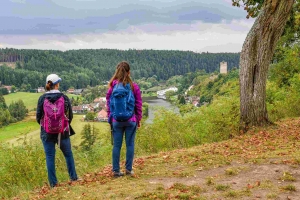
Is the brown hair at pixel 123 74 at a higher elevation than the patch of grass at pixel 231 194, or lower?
higher

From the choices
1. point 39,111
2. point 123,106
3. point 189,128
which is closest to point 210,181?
point 123,106

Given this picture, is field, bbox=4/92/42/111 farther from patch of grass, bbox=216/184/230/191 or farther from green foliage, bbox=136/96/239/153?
patch of grass, bbox=216/184/230/191

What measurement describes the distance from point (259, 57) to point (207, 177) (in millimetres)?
5073

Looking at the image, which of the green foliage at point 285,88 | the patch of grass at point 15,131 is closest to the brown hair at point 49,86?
the patch of grass at point 15,131

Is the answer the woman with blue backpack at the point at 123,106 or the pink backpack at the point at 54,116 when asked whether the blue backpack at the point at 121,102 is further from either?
the pink backpack at the point at 54,116

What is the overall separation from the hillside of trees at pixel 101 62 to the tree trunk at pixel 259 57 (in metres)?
129

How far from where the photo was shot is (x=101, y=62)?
587 ft

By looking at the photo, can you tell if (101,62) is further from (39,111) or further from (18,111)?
(39,111)

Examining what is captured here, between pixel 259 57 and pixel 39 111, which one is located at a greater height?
pixel 259 57

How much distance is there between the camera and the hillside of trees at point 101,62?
496 ft

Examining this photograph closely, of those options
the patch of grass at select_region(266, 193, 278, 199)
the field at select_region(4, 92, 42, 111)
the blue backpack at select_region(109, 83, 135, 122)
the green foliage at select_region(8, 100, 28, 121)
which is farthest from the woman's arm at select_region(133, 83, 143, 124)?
the field at select_region(4, 92, 42, 111)

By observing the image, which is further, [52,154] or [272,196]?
[52,154]

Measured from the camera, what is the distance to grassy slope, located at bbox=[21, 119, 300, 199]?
207 inches

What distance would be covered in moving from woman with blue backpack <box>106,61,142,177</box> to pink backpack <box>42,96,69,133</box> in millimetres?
801
